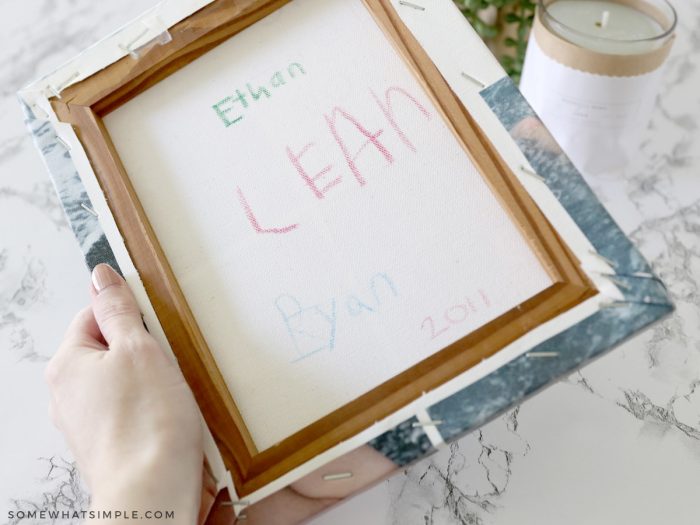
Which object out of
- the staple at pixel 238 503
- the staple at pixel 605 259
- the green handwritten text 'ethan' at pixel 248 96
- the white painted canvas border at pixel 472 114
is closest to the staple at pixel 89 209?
the white painted canvas border at pixel 472 114

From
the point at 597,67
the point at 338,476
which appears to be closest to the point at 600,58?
the point at 597,67

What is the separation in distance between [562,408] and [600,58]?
26 centimetres

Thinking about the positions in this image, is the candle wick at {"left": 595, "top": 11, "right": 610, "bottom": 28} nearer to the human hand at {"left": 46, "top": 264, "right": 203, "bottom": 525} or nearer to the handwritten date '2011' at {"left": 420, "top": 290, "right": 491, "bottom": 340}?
the handwritten date '2011' at {"left": 420, "top": 290, "right": 491, "bottom": 340}

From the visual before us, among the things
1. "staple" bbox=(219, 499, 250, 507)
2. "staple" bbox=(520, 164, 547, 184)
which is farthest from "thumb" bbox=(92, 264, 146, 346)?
"staple" bbox=(520, 164, 547, 184)

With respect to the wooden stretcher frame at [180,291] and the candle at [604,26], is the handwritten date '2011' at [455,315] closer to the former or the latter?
the wooden stretcher frame at [180,291]

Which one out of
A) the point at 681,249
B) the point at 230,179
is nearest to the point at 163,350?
the point at 230,179

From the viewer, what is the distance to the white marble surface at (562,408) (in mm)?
530

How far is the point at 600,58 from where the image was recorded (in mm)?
558

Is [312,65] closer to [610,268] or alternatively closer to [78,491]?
[610,268]

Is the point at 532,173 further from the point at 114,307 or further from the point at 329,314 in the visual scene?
the point at 114,307

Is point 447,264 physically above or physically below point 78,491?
above

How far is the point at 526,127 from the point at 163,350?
0.26 metres

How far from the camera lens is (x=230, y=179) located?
0.50 meters

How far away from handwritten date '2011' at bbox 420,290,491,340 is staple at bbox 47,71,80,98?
0.30 m
